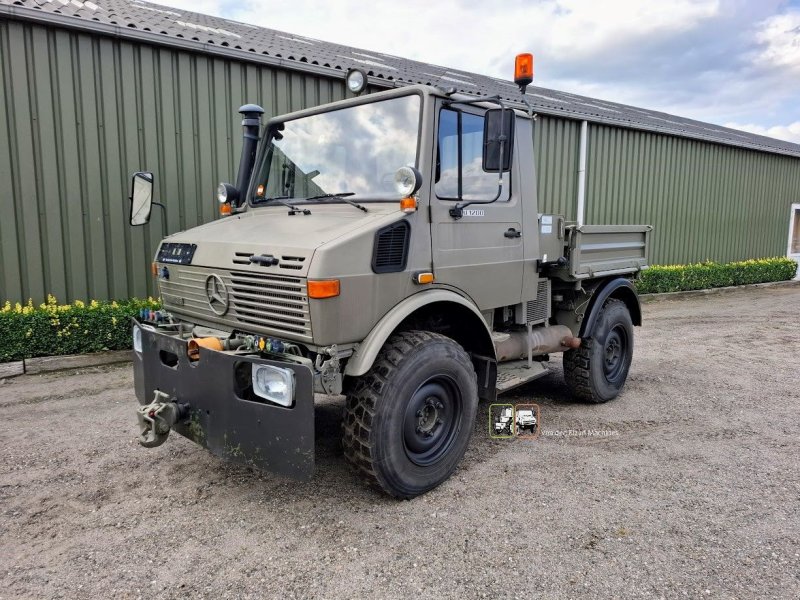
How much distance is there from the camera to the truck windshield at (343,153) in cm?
337

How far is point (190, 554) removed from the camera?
2701 mm

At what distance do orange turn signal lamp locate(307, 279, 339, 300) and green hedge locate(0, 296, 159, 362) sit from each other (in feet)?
14.3

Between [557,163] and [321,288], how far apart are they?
907cm

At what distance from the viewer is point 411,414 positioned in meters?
3.17

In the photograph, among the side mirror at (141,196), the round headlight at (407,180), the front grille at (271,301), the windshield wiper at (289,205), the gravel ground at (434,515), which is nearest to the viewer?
the gravel ground at (434,515)

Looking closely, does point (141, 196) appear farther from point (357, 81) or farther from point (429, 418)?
point (429, 418)

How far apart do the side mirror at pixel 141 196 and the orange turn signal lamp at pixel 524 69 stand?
270 cm

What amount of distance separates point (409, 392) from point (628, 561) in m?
1.37

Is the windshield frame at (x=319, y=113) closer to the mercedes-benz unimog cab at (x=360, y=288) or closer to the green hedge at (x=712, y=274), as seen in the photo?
the mercedes-benz unimog cab at (x=360, y=288)

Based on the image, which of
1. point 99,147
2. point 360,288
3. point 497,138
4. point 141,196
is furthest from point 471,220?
point 99,147

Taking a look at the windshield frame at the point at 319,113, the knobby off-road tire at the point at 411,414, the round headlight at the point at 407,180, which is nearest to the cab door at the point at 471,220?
the windshield frame at the point at 319,113

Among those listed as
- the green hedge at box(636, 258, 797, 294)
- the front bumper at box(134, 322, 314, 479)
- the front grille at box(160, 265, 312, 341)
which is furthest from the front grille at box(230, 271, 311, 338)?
the green hedge at box(636, 258, 797, 294)

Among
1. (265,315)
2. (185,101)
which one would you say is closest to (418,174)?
(265,315)

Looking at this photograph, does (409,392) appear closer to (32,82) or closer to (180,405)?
(180,405)
